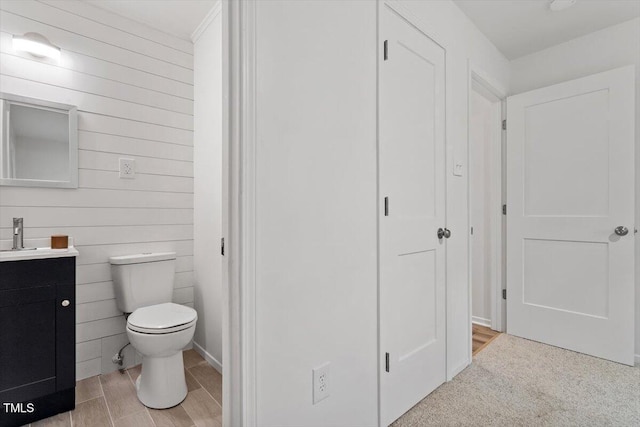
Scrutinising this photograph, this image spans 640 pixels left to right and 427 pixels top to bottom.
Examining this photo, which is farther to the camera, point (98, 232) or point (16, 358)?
point (98, 232)

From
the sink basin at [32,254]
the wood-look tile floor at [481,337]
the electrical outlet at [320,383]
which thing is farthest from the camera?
the wood-look tile floor at [481,337]

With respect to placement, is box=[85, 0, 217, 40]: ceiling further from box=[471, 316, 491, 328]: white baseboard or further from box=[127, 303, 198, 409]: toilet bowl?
box=[471, 316, 491, 328]: white baseboard

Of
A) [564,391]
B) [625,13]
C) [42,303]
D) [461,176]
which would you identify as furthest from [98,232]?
[625,13]

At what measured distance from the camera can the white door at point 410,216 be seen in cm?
157

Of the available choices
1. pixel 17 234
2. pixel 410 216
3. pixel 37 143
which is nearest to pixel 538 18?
pixel 410 216

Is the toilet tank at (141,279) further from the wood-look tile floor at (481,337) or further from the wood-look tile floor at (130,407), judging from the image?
the wood-look tile floor at (481,337)

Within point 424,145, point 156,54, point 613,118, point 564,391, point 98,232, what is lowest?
point 564,391

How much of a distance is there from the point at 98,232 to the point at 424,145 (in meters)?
2.11

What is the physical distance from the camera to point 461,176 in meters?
2.17

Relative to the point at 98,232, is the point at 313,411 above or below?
below

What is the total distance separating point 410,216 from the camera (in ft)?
5.64

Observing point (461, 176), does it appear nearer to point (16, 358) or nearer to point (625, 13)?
point (625, 13)

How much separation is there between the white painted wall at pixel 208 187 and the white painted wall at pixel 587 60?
2534 millimetres

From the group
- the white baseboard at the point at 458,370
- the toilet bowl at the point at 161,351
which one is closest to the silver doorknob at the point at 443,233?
the white baseboard at the point at 458,370
